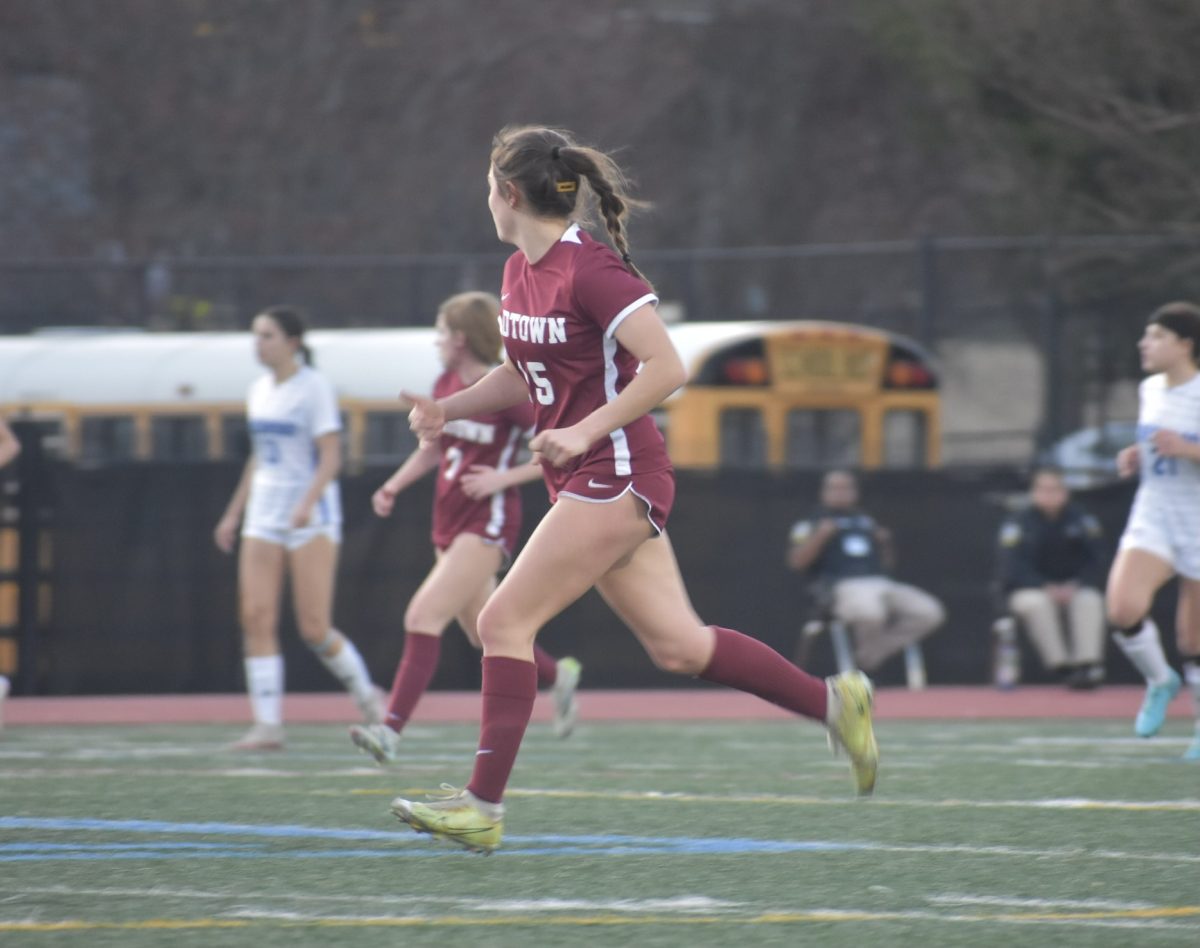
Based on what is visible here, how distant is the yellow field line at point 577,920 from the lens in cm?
480

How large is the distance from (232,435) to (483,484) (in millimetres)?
10233

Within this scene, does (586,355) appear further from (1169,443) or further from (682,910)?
(1169,443)

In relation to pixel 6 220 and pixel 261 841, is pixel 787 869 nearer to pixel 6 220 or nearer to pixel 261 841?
pixel 261 841

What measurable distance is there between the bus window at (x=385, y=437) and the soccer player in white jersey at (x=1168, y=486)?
31.2 feet

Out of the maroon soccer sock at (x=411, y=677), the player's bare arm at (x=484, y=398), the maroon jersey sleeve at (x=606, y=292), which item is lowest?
the maroon soccer sock at (x=411, y=677)

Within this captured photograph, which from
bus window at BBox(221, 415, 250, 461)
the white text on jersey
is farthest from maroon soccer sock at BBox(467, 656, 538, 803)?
bus window at BBox(221, 415, 250, 461)

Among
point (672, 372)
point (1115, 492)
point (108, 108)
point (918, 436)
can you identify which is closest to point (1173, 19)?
point (918, 436)

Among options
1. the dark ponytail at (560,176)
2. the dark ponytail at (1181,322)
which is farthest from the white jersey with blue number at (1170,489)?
the dark ponytail at (560,176)

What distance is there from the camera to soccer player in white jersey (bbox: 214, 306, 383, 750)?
9.64 meters

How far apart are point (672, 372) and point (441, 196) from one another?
26.6 metres

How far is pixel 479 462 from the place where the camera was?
876cm

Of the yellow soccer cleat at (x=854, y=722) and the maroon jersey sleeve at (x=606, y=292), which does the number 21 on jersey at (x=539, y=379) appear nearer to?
the maroon jersey sleeve at (x=606, y=292)

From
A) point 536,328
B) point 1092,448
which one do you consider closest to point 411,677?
point 536,328

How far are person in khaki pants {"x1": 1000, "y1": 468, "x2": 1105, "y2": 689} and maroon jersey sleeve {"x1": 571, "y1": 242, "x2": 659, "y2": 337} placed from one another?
9108mm
